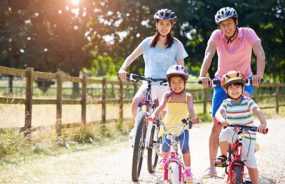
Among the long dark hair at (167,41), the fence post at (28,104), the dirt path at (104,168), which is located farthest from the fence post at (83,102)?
the long dark hair at (167,41)

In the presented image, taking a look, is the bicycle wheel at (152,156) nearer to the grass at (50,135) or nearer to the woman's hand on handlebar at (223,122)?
the woman's hand on handlebar at (223,122)

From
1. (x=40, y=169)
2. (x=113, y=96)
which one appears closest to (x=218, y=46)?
(x=40, y=169)

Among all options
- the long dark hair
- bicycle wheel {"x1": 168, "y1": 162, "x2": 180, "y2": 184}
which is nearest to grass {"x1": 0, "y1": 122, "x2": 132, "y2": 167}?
the long dark hair

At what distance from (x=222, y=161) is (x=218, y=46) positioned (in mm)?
1588

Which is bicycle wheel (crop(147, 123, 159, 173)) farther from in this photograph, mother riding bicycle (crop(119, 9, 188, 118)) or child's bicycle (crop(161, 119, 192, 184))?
child's bicycle (crop(161, 119, 192, 184))

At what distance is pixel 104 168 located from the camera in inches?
286

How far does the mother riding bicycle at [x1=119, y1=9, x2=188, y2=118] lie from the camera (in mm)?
6223

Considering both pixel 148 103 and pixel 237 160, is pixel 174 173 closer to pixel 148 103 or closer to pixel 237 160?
pixel 237 160

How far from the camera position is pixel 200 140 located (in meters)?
11.1

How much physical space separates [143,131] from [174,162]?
3.82 feet

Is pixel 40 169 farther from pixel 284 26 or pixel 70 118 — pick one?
pixel 284 26

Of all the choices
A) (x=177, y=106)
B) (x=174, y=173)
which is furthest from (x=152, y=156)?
(x=174, y=173)

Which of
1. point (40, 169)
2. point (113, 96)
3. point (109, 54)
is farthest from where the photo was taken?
point (109, 54)

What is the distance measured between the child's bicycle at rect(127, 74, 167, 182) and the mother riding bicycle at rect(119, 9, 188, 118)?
0.23 feet
